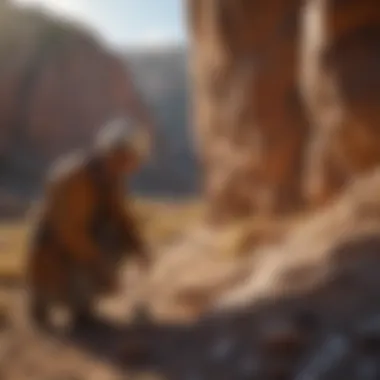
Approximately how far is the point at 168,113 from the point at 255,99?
2540 centimetres

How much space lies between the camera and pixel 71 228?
4.80 meters

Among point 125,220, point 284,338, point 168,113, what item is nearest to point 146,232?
point 125,220

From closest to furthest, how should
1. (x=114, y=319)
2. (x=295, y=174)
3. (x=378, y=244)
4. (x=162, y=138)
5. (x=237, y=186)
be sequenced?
(x=378, y=244)
(x=114, y=319)
(x=295, y=174)
(x=237, y=186)
(x=162, y=138)

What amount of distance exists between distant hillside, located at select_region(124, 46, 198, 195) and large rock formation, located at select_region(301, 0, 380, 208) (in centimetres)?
1931

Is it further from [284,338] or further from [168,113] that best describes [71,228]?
[168,113]

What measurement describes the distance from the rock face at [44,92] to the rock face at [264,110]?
1357cm

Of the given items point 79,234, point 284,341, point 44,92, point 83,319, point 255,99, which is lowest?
point 284,341

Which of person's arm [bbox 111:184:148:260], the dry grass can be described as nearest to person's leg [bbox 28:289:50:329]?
person's arm [bbox 111:184:148:260]

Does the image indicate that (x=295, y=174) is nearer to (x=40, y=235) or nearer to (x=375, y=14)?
(x=375, y=14)

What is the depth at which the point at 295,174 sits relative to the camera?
939 cm

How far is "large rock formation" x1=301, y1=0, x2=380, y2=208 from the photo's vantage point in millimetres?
5094

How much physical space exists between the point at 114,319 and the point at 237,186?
17.8ft

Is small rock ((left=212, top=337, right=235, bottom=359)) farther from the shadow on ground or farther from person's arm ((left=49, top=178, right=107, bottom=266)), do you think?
person's arm ((left=49, top=178, right=107, bottom=266))

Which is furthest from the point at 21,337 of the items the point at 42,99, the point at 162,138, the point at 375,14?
the point at 162,138
